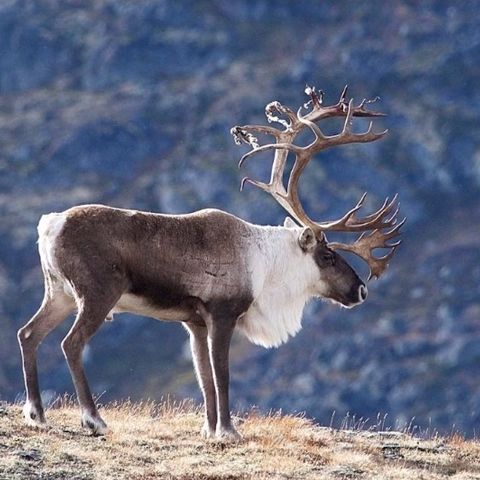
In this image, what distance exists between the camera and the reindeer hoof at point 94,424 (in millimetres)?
14094

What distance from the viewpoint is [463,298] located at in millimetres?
166000

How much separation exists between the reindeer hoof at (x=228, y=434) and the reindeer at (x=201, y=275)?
15 millimetres

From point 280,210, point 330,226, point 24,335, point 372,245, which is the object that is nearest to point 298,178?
point 330,226

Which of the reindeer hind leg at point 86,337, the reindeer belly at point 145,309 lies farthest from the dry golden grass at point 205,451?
the reindeer belly at point 145,309

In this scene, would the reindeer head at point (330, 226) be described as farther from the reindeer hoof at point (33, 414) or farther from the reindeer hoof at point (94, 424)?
the reindeer hoof at point (33, 414)

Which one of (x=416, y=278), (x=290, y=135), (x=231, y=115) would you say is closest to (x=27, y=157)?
(x=231, y=115)

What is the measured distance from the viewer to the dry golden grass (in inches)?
496

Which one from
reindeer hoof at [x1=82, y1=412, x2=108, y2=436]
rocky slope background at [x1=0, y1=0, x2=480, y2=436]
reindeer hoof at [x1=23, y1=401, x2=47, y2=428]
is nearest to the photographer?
reindeer hoof at [x1=82, y1=412, x2=108, y2=436]

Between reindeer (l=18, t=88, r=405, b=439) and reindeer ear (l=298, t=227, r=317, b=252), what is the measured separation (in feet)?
0.05

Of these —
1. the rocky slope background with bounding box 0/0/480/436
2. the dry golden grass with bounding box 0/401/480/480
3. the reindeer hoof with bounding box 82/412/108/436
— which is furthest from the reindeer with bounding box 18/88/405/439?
the rocky slope background with bounding box 0/0/480/436

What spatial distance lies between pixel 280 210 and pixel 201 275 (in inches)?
5865

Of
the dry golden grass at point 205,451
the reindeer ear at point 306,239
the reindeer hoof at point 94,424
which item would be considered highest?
the reindeer ear at point 306,239

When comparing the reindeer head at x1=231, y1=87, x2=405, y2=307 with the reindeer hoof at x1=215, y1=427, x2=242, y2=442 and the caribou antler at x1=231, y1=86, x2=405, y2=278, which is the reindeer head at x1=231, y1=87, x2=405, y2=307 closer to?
the caribou antler at x1=231, y1=86, x2=405, y2=278

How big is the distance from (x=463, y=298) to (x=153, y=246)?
154m
